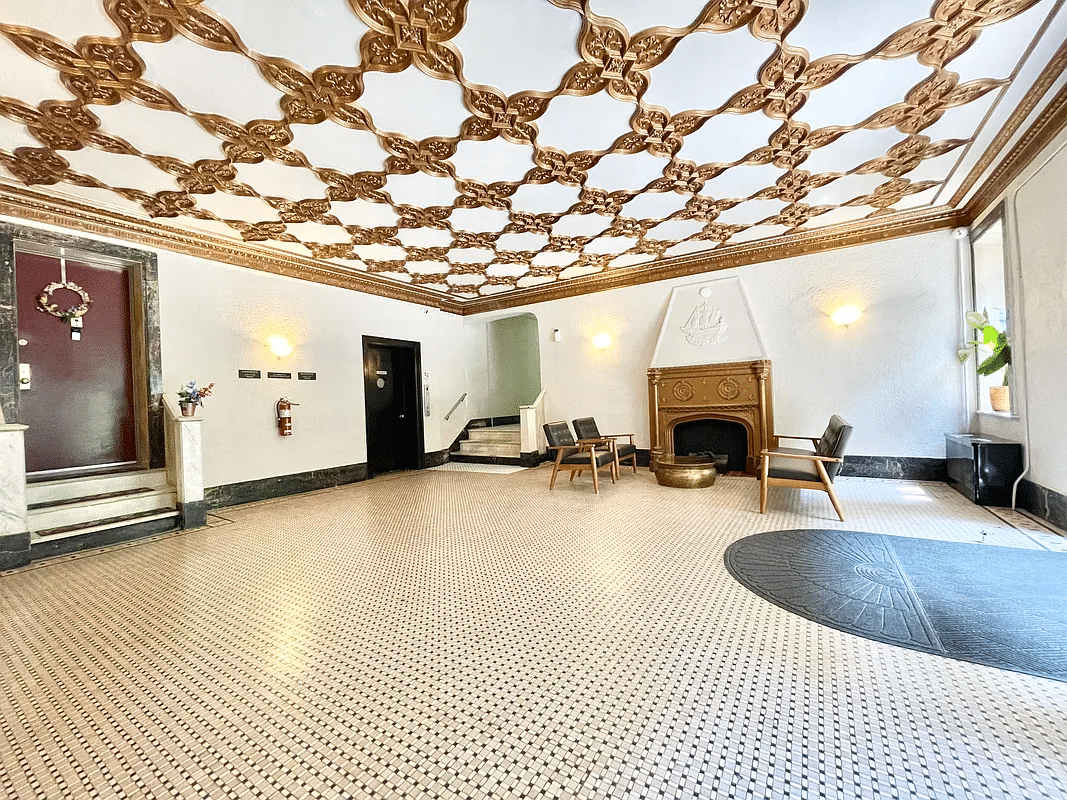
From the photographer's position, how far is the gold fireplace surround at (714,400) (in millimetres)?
5918

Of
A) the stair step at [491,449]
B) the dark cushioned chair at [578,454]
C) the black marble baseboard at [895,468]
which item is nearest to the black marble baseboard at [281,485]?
the stair step at [491,449]

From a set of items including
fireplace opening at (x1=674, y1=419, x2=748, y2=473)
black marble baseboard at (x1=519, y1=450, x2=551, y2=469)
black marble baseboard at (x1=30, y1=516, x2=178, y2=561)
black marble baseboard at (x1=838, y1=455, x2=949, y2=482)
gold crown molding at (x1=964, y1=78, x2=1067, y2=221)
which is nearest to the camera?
gold crown molding at (x1=964, y1=78, x2=1067, y2=221)

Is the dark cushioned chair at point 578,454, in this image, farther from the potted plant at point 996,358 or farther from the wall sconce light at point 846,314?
the potted plant at point 996,358

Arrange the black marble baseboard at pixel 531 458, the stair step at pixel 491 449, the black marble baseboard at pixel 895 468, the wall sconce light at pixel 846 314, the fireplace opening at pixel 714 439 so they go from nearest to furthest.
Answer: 1. the black marble baseboard at pixel 895 468
2. the wall sconce light at pixel 846 314
3. the fireplace opening at pixel 714 439
4. the black marble baseboard at pixel 531 458
5. the stair step at pixel 491 449

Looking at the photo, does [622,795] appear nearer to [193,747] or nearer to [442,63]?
[193,747]

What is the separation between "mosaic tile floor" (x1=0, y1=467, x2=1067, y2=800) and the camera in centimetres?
135

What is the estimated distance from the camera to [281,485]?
19.2ft

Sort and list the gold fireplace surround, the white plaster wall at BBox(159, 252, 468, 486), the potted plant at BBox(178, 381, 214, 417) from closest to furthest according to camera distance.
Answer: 1. the potted plant at BBox(178, 381, 214, 417)
2. the white plaster wall at BBox(159, 252, 468, 486)
3. the gold fireplace surround

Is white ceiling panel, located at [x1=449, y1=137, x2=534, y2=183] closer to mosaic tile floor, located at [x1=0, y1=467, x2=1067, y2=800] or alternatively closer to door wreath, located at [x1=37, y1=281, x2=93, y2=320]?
mosaic tile floor, located at [x1=0, y1=467, x2=1067, y2=800]

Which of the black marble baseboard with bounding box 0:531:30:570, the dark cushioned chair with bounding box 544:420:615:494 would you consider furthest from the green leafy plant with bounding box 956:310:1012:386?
the black marble baseboard with bounding box 0:531:30:570

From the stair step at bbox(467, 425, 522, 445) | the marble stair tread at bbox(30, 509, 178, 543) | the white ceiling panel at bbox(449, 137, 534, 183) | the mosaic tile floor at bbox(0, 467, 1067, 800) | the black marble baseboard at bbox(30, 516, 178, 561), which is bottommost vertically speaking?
the mosaic tile floor at bbox(0, 467, 1067, 800)

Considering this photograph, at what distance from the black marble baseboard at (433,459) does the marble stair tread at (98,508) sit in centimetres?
376

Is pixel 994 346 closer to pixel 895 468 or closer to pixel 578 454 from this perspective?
pixel 895 468

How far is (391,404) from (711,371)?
207 inches
